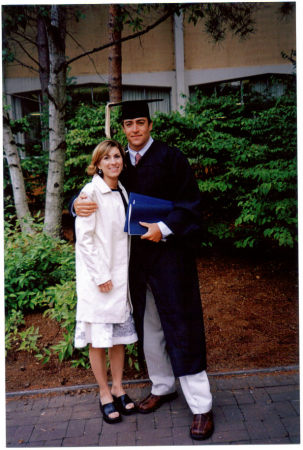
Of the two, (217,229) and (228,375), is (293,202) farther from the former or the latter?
(228,375)

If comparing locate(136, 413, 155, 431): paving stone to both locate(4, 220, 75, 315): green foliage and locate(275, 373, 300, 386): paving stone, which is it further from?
locate(4, 220, 75, 315): green foliage

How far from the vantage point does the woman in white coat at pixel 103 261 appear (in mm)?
2760

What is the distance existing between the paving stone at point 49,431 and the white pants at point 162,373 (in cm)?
73

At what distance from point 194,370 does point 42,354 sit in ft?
5.79

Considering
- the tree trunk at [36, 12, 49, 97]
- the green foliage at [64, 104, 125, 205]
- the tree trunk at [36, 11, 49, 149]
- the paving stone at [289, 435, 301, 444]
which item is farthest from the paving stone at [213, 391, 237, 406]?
the tree trunk at [36, 12, 49, 97]

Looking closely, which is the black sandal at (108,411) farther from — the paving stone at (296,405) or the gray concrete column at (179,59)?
the gray concrete column at (179,59)

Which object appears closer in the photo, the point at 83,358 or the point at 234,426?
the point at 234,426

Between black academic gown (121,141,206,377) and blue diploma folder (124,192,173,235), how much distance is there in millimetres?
92

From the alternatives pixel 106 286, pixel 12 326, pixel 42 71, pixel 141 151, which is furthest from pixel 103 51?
pixel 106 286

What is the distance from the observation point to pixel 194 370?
111 inches

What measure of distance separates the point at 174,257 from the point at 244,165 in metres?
2.62

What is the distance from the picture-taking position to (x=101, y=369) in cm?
303

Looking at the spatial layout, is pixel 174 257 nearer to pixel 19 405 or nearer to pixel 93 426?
pixel 93 426

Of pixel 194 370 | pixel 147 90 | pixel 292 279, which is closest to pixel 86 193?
pixel 194 370
